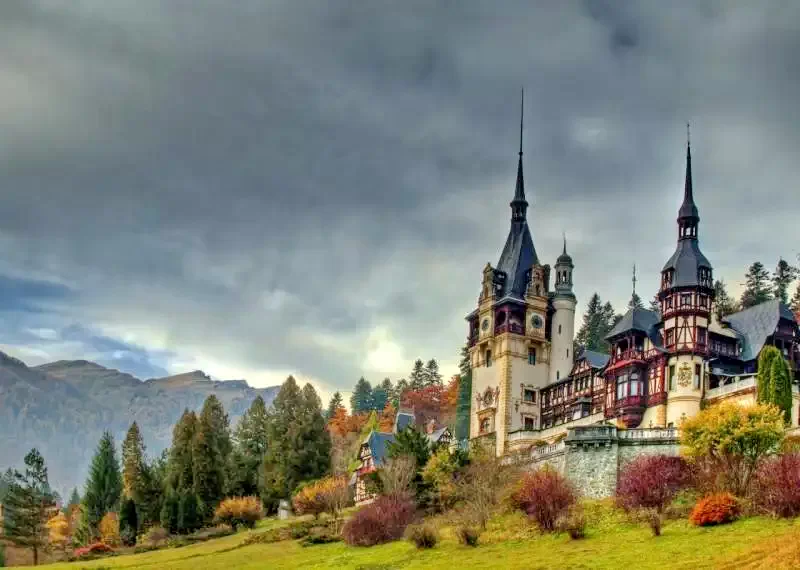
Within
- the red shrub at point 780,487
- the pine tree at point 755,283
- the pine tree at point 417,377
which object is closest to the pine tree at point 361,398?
the pine tree at point 417,377

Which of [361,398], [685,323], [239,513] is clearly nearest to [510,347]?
[685,323]

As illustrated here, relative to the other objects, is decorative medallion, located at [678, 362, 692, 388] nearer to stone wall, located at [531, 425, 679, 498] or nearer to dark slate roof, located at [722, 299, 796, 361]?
dark slate roof, located at [722, 299, 796, 361]

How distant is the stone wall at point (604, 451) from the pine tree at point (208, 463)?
34.5m

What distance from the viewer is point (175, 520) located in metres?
77.6

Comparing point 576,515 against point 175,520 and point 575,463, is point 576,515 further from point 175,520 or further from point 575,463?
point 175,520

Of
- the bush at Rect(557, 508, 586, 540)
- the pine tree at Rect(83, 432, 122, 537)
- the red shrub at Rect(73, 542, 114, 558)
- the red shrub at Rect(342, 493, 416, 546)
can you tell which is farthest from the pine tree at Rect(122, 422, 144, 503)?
the bush at Rect(557, 508, 586, 540)

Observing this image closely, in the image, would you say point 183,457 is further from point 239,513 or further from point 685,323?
point 685,323

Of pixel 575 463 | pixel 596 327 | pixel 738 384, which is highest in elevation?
Answer: pixel 596 327

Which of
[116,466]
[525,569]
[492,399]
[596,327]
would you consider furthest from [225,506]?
[596,327]

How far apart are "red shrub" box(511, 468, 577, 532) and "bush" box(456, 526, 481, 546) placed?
2971 millimetres

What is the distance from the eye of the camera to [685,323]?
215ft

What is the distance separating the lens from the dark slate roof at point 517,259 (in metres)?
81.8

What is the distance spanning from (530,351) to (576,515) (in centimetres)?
3380

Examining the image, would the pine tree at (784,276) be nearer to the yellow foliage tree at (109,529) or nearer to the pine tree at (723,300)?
the pine tree at (723,300)
